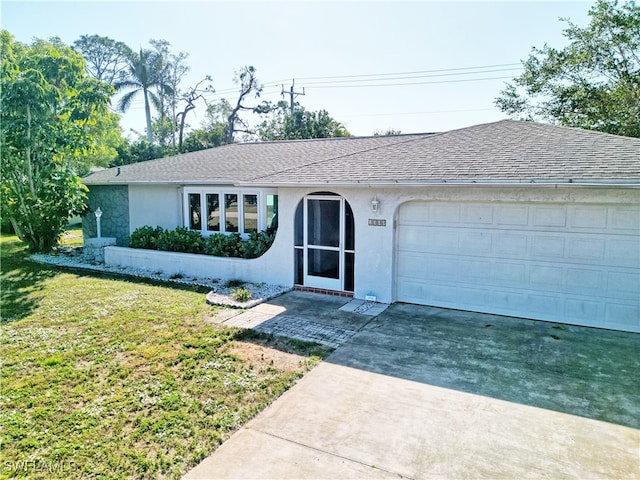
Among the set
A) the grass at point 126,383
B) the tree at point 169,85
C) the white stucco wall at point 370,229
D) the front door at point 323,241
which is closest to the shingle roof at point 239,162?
the white stucco wall at point 370,229

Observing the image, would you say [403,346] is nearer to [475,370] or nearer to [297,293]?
[475,370]

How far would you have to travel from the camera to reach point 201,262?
12180 mm

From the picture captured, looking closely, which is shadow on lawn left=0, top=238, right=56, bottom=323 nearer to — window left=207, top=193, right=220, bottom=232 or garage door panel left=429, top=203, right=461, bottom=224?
window left=207, top=193, right=220, bottom=232

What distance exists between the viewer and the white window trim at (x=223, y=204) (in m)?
13.0

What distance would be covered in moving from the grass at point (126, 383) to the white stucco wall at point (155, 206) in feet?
19.7

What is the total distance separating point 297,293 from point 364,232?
2.45 metres

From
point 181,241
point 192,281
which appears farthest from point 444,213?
point 181,241

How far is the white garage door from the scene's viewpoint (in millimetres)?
7617

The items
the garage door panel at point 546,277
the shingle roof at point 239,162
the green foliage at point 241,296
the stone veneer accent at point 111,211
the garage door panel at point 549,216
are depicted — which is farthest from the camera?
the stone veneer accent at point 111,211

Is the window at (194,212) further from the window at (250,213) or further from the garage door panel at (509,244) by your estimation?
the garage door panel at (509,244)

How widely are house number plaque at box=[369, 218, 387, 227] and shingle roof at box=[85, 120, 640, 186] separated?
3.40 ft

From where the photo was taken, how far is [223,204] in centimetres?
1398

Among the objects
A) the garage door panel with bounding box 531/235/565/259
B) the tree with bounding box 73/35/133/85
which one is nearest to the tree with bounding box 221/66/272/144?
the tree with bounding box 73/35/133/85

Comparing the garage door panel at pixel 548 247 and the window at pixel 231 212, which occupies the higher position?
the window at pixel 231 212
